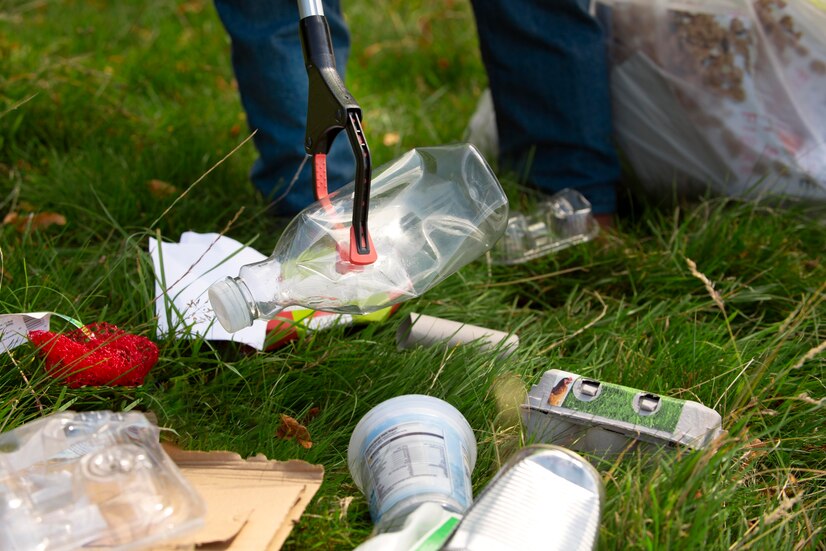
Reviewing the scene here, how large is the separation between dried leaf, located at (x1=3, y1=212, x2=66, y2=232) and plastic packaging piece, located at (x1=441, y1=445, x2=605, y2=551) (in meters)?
1.40

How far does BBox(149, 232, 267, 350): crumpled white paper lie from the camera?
1.62m

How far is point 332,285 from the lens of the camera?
4.95 ft

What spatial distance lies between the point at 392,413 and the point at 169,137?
1528mm

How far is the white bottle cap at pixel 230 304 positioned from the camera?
4.50 ft

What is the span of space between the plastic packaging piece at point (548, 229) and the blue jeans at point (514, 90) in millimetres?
48

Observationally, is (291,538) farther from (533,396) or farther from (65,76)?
(65,76)

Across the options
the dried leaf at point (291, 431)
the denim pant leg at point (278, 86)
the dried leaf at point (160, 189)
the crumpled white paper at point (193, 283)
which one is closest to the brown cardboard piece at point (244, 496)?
the dried leaf at point (291, 431)

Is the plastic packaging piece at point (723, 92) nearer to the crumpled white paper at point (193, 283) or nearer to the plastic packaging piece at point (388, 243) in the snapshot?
the plastic packaging piece at point (388, 243)

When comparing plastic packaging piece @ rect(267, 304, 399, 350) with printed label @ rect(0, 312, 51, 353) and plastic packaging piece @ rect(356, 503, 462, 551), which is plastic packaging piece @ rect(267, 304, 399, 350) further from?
plastic packaging piece @ rect(356, 503, 462, 551)

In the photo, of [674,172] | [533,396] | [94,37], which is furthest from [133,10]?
[533,396]

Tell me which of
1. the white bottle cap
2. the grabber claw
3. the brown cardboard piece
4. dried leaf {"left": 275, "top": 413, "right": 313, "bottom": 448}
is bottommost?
dried leaf {"left": 275, "top": 413, "right": 313, "bottom": 448}

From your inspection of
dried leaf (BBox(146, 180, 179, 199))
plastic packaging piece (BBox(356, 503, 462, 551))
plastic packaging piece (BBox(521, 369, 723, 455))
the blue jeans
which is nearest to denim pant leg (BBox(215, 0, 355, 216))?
the blue jeans

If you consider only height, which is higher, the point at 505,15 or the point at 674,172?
the point at 505,15

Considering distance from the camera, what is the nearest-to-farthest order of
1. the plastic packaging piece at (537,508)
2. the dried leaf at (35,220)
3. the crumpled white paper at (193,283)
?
1. the plastic packaging piece at (537,508)
2. the crumpled white paper at (193,283)
3. the dried leaf at (35,220)
